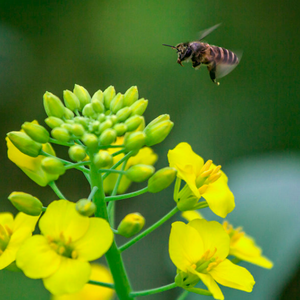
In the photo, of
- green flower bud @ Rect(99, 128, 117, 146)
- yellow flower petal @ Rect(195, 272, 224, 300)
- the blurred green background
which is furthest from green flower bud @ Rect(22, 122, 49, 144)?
the blurred green background

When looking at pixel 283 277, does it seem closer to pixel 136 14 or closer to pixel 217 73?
pixel 217 73

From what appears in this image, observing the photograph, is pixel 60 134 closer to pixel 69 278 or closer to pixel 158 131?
pixel 158 131

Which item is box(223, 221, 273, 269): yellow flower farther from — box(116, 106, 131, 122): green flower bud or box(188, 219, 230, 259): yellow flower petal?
box(116, 106, 131, 122): green flower bud

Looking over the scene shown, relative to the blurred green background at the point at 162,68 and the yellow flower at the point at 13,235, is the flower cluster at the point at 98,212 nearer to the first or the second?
the yellow flower at the point at 13,235


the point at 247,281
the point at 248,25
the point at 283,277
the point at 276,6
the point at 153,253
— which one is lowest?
the point at 153,253

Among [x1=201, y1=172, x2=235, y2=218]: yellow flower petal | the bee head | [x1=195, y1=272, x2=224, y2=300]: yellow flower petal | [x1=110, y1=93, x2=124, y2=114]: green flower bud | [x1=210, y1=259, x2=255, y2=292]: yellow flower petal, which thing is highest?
the bee head

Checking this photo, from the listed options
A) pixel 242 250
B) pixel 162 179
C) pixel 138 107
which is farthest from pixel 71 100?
pixel 242 250

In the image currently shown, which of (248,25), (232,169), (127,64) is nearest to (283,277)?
(232,169)
